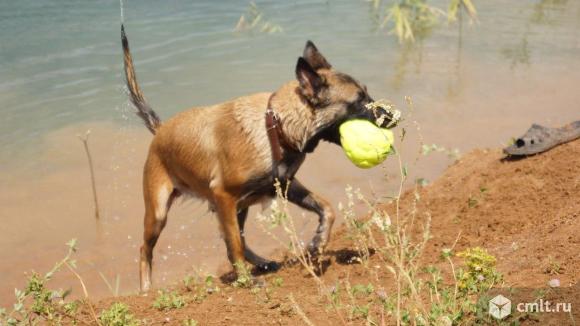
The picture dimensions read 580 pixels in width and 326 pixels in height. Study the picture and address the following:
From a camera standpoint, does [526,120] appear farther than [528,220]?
Yes

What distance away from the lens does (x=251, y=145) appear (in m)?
5.53

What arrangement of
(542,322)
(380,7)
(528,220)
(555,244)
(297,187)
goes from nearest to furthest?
(542,322), (555,244), (528,220), (297,187), (380,7)

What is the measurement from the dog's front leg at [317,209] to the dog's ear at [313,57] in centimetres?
106

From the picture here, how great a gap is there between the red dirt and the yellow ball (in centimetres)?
57

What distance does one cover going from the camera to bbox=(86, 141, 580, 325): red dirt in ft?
13.8

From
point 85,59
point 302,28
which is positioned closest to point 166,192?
point 85,59

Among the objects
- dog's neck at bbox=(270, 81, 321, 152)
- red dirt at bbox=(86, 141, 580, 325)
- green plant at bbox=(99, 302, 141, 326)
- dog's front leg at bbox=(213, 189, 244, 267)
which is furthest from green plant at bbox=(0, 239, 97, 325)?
dog's neck at bbox=(270, 81, 321, 152)

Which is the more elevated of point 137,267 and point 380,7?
point 380,7

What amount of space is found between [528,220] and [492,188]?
67 centimetres

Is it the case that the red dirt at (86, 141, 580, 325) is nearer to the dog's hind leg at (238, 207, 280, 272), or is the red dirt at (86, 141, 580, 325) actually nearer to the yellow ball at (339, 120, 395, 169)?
the dog's hind leg at (238, 207, 280, 272)

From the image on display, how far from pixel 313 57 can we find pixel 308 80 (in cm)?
41

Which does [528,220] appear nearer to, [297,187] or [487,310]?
[297,187]

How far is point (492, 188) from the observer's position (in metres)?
6.36

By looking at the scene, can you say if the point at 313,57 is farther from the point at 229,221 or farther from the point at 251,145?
the point at 229,221
